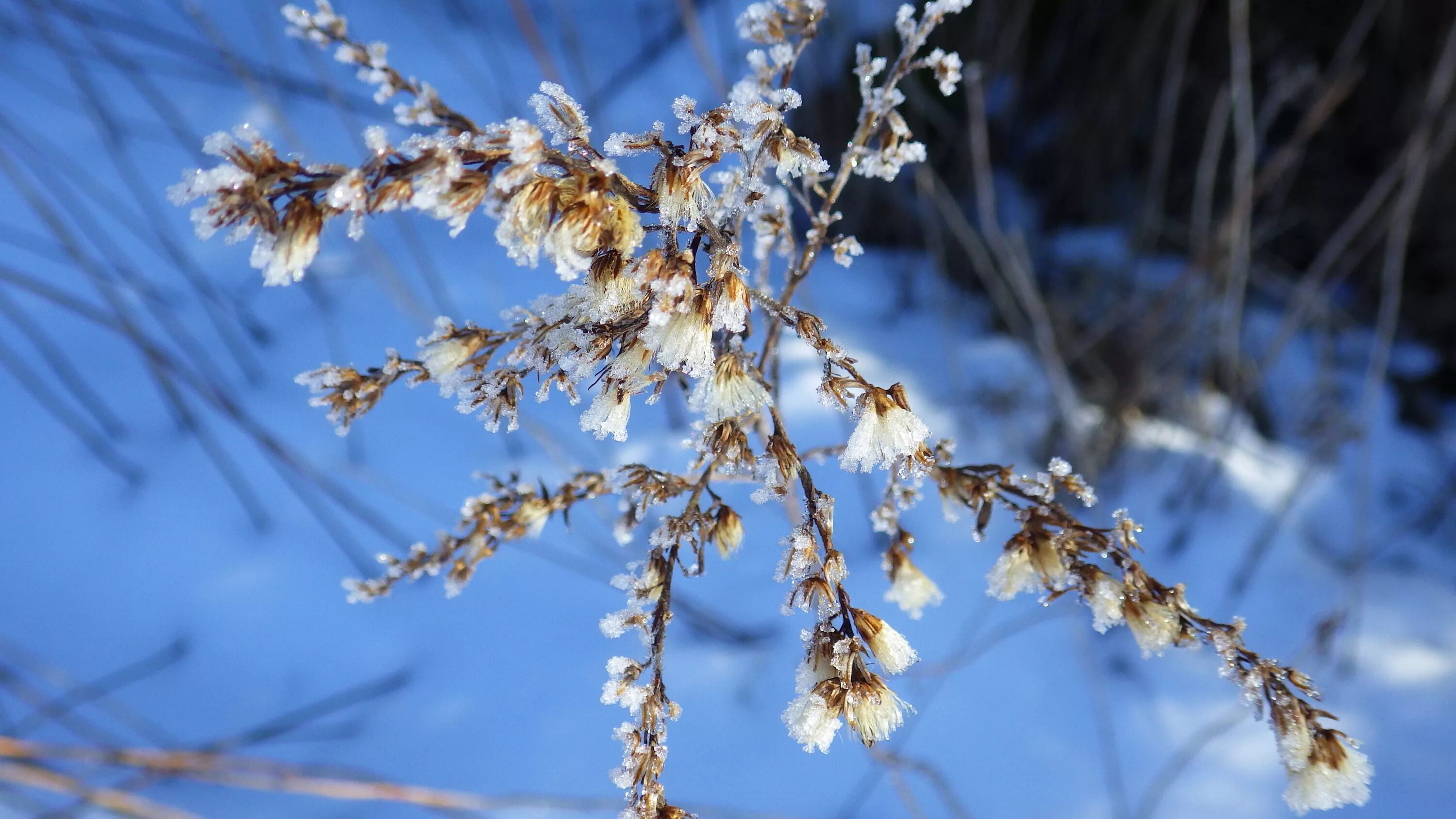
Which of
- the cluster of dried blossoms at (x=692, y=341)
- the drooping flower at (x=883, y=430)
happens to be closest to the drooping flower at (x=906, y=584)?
the cluster of dried blossoms at (x=692, y=341)

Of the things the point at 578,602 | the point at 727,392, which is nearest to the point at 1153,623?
the point at 727,392

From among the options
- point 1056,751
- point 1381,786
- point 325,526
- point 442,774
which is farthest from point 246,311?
point 1381,786

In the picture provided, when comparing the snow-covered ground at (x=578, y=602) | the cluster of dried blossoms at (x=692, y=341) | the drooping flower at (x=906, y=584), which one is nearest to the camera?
the cluster of dried blossoms at (x=692, y=341)

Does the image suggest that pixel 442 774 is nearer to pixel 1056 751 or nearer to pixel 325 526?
pixel 325 526

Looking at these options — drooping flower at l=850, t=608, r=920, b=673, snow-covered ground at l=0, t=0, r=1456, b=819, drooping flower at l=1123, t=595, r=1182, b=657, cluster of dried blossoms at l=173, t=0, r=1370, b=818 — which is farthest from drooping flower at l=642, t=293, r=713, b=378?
snow-covered ground at l=0, t=0, r=1456, b=819

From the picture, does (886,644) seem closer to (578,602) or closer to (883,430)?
(883,430)

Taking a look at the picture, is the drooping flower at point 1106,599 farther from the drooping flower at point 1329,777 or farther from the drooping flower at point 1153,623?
the drooping flower at point 1329,777

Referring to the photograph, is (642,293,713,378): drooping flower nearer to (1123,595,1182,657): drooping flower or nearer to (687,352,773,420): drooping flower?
(687,352,773,420): drooping flower

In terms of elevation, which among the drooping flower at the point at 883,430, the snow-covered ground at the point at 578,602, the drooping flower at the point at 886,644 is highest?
the snow-covered ground at the point at 578,602
